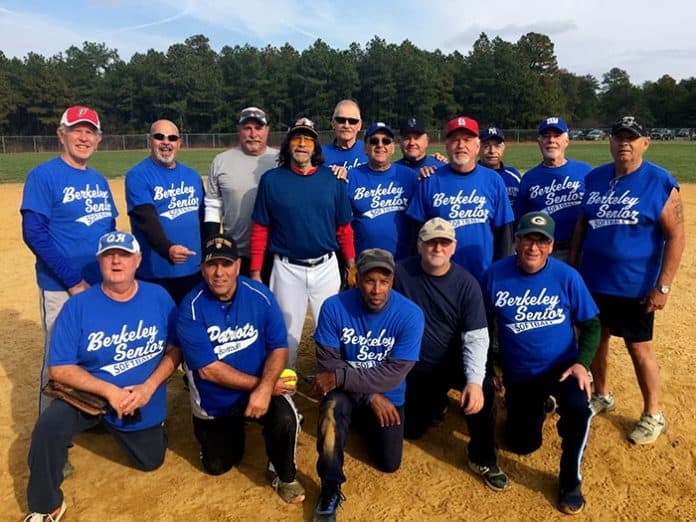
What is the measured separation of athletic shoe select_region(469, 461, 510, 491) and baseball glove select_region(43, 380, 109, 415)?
2523mm

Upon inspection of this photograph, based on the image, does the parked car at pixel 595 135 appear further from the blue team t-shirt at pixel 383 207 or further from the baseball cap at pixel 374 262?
the baseball cap at pixel 374 262

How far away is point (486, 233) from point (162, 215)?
263cm

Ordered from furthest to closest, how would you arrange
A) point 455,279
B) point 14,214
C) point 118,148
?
1. point 118,148
2. point 14,214
3. point 455,279

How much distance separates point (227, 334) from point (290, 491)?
1087 millimetres

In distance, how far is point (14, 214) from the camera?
1380 centimetres

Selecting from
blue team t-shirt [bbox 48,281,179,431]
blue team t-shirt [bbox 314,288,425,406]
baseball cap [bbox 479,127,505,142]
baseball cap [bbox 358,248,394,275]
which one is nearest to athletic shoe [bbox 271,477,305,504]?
blue team t-shirt [bbox 314,288,425,406]

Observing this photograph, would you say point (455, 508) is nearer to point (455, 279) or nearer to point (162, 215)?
point (455, 279)

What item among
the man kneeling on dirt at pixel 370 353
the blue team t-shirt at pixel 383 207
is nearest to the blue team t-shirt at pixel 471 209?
the blue team t-shirt at pixel 383 207

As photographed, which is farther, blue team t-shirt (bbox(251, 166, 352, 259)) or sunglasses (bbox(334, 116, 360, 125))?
sunglasses (bbox(334, 116, 360, 125))

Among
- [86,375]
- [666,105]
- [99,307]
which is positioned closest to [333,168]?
[99,307]

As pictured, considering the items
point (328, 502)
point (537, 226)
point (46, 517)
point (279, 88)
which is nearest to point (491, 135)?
point (537, 226)

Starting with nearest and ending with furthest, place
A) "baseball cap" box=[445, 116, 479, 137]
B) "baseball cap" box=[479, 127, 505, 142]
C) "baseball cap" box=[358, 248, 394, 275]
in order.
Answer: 1. "baseball cap" box=[358, 248, 394, 275]
2. "baseball cap" box=[445, 116, 479, 137]
3. "baseball cap" box=[479, 127, 505, 142]

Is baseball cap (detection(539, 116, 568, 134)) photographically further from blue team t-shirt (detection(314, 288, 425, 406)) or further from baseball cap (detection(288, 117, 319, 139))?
blue team t-shirt (detection(314, 288, 425, 406))

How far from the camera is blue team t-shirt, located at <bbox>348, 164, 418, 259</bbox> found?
4.61 metres
